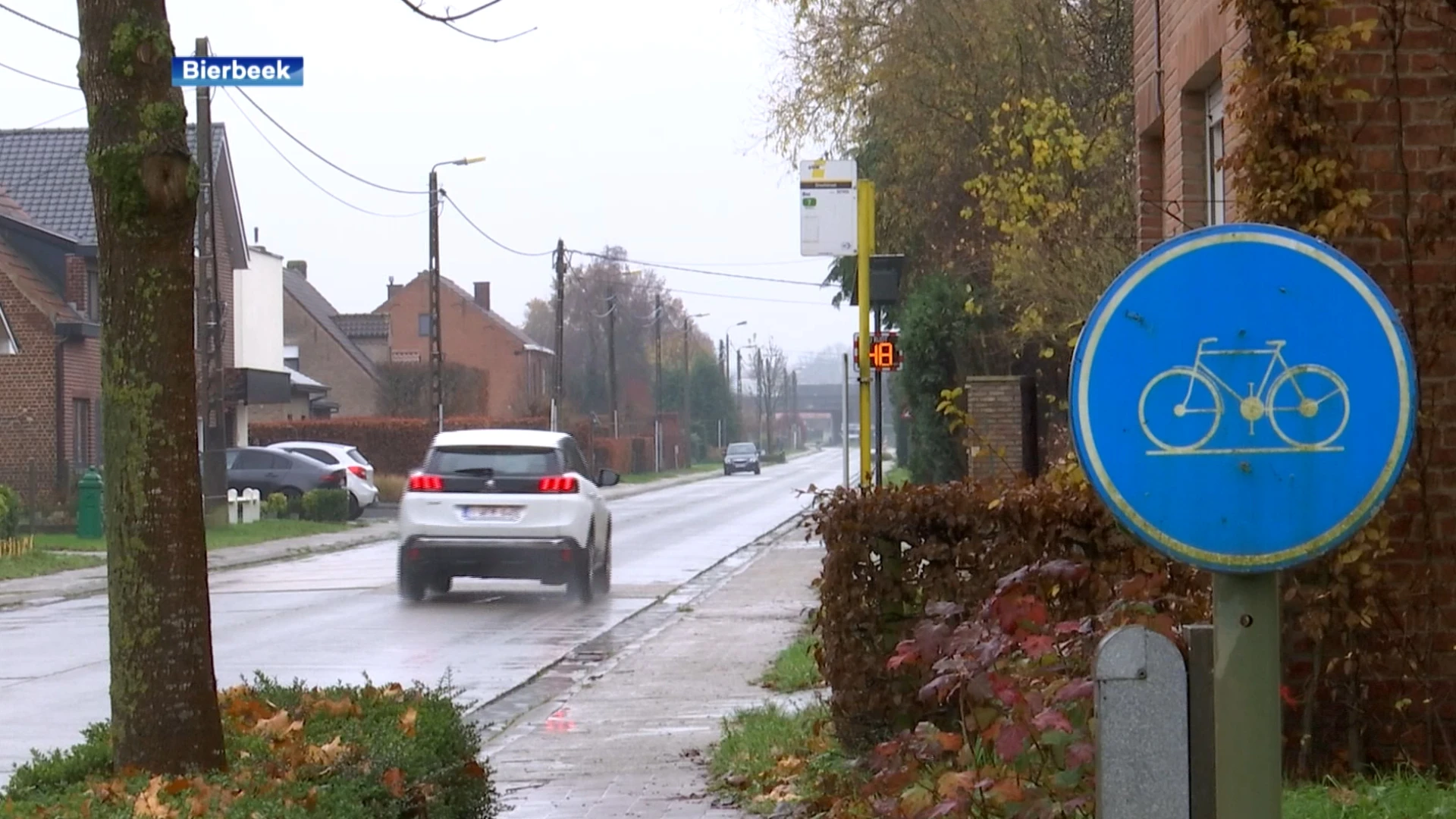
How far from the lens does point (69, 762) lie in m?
5.82

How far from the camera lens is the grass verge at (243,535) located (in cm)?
2956

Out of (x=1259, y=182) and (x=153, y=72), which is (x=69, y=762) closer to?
(x=153, y=72)

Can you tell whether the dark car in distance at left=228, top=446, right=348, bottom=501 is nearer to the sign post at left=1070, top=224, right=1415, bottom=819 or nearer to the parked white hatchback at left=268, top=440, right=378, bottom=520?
the parked white hatchback at left=268, top=440, right=378, bottom=520

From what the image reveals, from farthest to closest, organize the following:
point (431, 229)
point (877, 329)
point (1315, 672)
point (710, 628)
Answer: point (431, 229) < point (877, 329) < point (710, 628) < point (1315, 672)

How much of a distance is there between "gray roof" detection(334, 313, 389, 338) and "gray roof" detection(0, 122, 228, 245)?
1841 inches

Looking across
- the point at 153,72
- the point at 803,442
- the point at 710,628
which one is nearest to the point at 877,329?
the point at 710,628

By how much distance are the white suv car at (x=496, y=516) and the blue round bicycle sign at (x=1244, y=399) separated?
1634 centimetres

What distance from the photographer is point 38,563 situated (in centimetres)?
2520

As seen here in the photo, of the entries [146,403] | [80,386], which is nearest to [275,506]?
[80,386]

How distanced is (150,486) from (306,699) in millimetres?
1581

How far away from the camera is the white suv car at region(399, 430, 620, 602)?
18828mm

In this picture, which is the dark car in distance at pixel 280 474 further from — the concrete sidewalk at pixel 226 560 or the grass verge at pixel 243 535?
the grass verge at pixel 243 535

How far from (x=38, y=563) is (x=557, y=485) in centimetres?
984

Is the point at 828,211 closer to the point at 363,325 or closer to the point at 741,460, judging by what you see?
the point at 741,460
